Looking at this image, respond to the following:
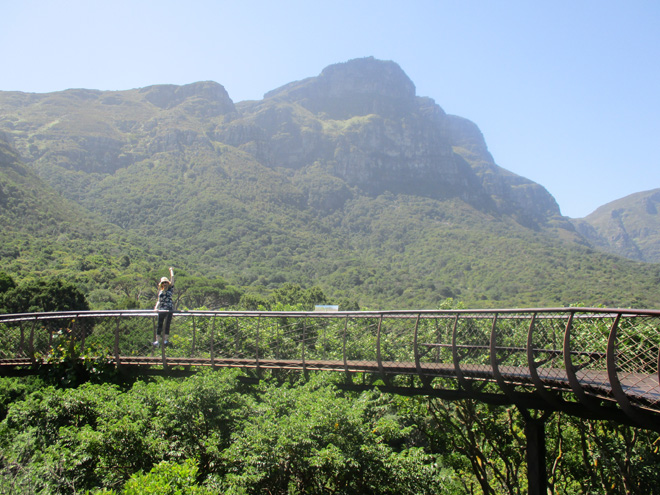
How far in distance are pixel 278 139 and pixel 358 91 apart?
178ft

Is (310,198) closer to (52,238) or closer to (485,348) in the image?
(52,238)

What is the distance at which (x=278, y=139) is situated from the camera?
153 m

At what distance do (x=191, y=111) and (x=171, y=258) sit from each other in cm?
8571

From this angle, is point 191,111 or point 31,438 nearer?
point 31,438

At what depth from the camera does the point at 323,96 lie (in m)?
196

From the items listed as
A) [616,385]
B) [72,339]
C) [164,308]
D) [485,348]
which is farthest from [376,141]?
[616,385]

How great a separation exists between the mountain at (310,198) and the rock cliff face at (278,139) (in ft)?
1.85

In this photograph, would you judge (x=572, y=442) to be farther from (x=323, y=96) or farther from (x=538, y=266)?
(x=323, y=96)

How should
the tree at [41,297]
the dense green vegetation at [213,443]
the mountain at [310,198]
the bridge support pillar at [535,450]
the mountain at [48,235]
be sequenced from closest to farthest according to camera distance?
the bridge support pillar at [535,450] → the dense green vegetation at [213,443] → the tree at [41,297] → the mountain at [48,235] → the mountain at [310,198]

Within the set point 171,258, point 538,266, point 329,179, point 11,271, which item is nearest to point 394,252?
point 538,266

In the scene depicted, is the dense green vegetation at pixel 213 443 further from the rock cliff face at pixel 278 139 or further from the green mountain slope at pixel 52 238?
the rock cliff face at pixel 278 139

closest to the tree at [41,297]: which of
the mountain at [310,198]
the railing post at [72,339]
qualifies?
the railing post at [72,339]

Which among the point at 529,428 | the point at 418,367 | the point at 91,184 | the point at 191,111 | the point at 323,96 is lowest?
the point at 529,428

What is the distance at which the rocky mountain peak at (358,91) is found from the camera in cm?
18512
